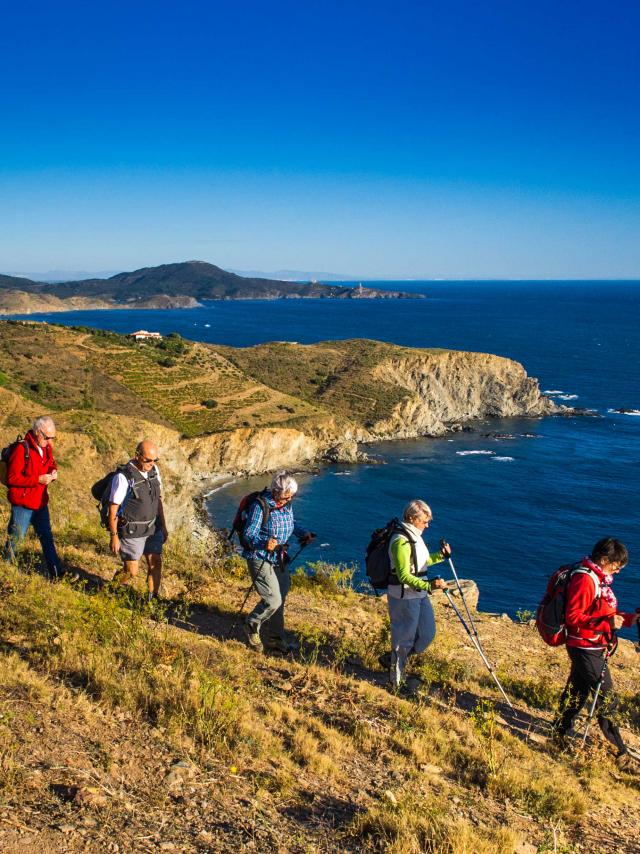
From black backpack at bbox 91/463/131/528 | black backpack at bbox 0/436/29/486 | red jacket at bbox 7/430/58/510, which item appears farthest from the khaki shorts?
black backpack at bbox 0/436/29/486

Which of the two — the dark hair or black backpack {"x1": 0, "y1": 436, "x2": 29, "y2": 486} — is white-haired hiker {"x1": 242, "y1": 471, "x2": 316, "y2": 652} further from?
black backpack {"x1": 0, "y1": 436, "x2": 29, "y2": 486}

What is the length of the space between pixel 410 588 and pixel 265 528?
1.59m

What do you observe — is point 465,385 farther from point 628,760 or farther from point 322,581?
point 628,760

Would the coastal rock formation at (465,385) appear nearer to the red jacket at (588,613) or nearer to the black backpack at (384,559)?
the black backpack at (384,559)

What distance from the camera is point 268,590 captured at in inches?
252

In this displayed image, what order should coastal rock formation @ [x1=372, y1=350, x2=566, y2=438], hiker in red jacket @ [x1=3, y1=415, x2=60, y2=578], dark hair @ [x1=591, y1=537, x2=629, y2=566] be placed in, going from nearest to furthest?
dark hair @ [x1=591, y1=537, x2=629, y2=566]
hiker in red jacket @ [x1=3, y1=415, x2=60, y2=578]
coastal rock formation @ [x1=372, y1=350, x2=566, y2=438]

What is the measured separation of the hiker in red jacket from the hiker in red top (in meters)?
5.73

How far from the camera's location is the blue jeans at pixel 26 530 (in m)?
7.35

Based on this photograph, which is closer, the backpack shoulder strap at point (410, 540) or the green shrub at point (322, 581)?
the backpack shoulder strap at point (410, 540)

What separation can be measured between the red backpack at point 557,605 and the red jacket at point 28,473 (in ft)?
18.1

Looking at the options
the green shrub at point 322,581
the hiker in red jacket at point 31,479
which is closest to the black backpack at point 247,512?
the hiker in red jacket at point 31,479

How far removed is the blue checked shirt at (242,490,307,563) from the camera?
20.5 ft

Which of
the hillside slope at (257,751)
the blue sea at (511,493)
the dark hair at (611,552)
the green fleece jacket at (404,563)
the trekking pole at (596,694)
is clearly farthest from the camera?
the blue sea at (511,493)

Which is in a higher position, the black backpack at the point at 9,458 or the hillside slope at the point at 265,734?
the black backpack at the point at 9,458
